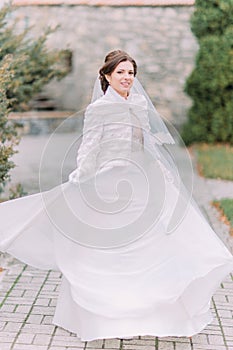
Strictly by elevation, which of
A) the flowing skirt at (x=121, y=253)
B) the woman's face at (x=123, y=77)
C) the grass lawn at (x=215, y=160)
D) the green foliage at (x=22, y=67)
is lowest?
the grass lawn at (x=215, y=160)

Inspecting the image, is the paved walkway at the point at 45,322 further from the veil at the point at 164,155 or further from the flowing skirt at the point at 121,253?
the veil at the point at 164,155

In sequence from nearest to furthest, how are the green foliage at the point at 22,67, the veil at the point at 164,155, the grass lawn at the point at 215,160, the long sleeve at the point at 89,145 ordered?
the long sleeve at the point at 89,145 → the veil at the point at 164,155 → the green foliage at the point at 22,67 → the grass lawn at the point at 215,160

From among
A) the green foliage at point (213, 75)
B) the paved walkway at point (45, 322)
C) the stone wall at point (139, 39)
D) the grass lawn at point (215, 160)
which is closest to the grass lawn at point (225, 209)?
the paved walkway at point (45, 322)

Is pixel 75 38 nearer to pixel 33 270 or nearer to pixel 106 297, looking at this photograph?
pixel 33 270

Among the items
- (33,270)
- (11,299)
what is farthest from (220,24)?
(11,299)

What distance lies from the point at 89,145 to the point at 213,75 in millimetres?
7096

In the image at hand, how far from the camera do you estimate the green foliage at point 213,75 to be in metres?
10.7

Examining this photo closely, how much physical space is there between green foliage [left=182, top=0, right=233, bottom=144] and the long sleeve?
22.8 feet

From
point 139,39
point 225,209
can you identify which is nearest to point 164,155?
point 225,209

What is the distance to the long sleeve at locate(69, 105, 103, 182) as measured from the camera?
410 centimetres

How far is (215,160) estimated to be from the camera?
1032 centimetres

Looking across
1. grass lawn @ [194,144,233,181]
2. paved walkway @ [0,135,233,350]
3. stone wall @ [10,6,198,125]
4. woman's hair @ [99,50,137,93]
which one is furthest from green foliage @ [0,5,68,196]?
stone wall @ [10,6,198,125]

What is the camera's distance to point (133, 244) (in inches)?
163

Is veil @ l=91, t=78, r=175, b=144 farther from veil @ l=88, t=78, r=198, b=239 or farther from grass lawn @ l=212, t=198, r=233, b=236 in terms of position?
grass lawn @ l=212, t=198, r=233, b=236
